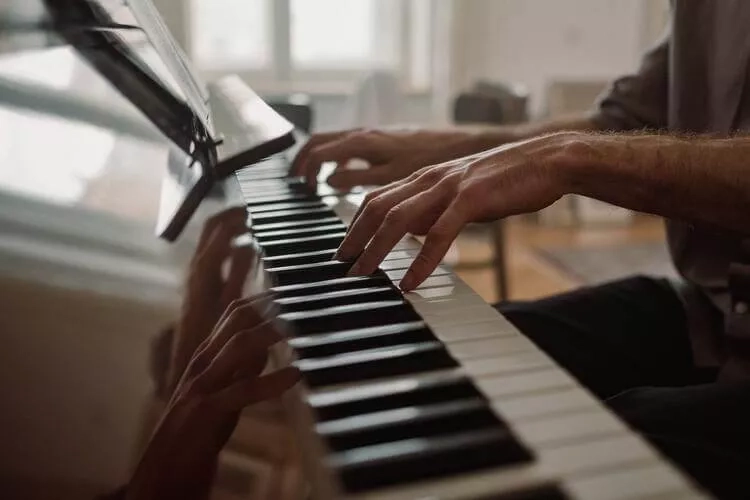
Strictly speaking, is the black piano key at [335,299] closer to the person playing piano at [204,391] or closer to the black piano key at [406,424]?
the person playing piano at [204,391]

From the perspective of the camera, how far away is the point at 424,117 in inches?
155

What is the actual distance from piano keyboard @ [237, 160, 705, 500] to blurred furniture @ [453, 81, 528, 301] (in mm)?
1864

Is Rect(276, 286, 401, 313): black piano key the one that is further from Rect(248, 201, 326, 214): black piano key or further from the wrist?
Rect(248, 201, 326, 214): black piano key

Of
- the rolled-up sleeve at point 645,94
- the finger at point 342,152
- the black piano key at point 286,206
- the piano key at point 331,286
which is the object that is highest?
the rolled-up sleeve at point 645,94

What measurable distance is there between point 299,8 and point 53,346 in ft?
11.1

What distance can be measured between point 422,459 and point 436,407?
0.05 meters

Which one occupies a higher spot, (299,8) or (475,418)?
(299,8)

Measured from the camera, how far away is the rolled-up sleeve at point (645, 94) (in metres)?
1.17

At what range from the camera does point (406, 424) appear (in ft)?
1.38

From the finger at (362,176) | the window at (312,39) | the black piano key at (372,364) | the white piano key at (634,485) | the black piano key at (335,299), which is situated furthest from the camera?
the window at (312,39)

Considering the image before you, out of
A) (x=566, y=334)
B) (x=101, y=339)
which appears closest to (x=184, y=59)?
(x=101, y=339)

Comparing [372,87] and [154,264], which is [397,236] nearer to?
[154,264]

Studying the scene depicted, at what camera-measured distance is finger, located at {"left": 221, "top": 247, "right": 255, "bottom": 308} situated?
0.73 metres

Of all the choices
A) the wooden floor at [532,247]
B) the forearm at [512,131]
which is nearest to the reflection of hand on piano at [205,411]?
the forearm at [512,131]
